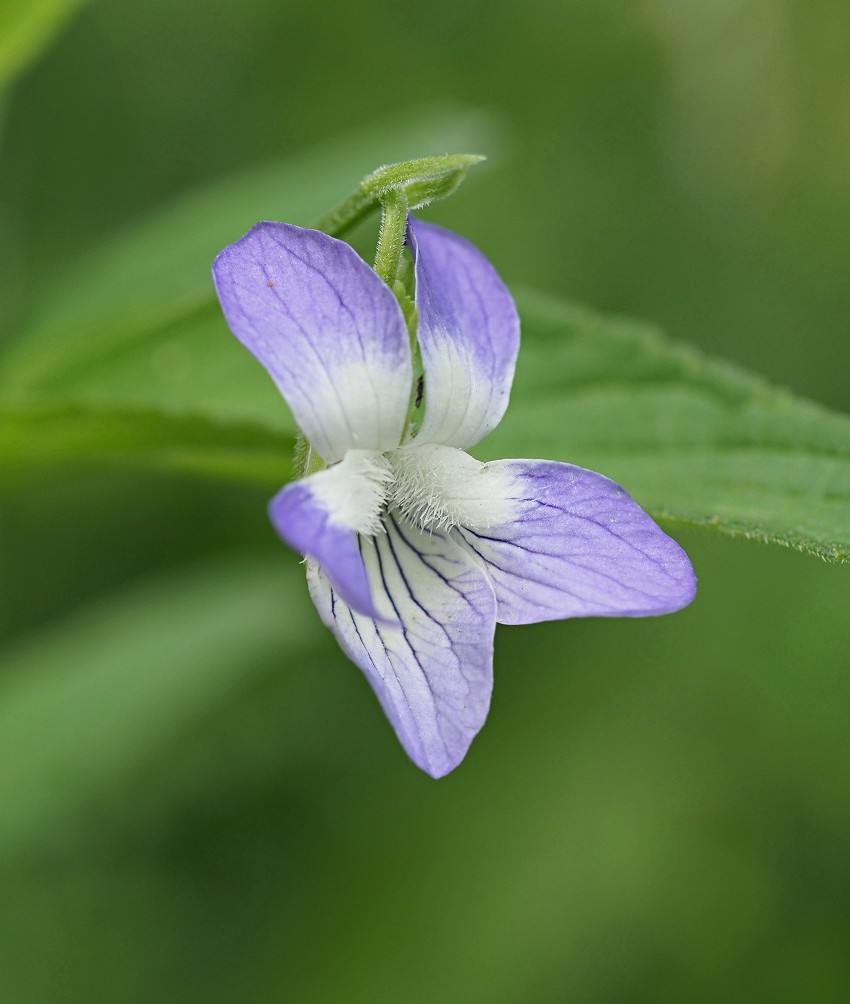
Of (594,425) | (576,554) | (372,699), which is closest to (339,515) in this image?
(576,554)

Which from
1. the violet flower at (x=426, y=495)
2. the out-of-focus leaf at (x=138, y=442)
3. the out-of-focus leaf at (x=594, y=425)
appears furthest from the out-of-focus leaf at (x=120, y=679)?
the violet flower at (x=426, y=495)

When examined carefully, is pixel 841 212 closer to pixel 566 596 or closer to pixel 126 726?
pixel 126 726

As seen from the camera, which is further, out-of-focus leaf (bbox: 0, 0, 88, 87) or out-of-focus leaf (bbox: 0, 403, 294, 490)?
out-of-focus leaf (bbox: 0, 0, 88, 87)

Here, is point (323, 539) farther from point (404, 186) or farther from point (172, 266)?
point (172, 266)

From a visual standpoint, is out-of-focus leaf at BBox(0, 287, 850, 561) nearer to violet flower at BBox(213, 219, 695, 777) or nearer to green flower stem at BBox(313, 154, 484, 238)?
violet flower at BBox(213, 219, 695, 777)

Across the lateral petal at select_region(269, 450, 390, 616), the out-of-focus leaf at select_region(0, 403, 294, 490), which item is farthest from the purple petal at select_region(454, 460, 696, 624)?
the out-of-focus leaf at select_region(0, 403, 294, 490)

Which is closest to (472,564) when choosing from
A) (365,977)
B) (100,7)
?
(365,977)

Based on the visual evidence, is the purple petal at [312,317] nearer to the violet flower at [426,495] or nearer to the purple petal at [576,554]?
the violet flower at [426,495]
